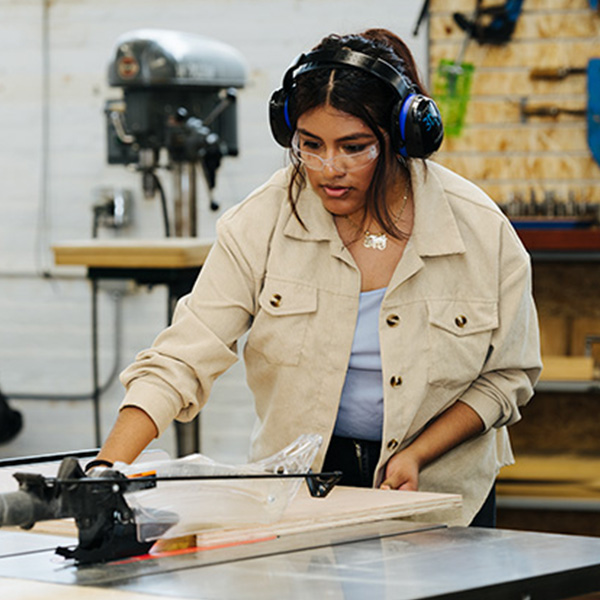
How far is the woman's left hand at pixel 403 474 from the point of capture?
170 centimetres

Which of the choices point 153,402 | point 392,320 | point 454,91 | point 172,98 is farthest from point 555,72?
point 153,402

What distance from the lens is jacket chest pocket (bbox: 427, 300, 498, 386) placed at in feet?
5.82

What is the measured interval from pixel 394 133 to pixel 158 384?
0.51m

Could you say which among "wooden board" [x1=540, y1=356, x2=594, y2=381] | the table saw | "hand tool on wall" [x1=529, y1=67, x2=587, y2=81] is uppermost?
"hand tool on wall" [x1=529, y1=67, x2=587, y2=81]

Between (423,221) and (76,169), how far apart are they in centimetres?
323

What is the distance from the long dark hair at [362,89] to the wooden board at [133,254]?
154 centimetres

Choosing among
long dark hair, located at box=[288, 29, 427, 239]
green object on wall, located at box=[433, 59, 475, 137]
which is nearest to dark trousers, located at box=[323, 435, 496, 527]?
long dark hair, located at box=[288, 29, 427, 239]

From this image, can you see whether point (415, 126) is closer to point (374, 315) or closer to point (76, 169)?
point (374, 315)

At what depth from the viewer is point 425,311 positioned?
1783mm

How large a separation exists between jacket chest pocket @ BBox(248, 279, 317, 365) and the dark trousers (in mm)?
152

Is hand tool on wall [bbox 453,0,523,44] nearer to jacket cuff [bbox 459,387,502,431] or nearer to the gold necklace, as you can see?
the gold necklace

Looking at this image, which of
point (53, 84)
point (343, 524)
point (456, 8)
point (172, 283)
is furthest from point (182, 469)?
point (53, 84)

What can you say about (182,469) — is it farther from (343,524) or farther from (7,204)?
(7,204)

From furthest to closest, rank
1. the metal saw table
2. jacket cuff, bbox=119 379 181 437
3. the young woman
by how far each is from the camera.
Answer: the young woman, jacket cuff, bbox=119 379 181 437, the metal saw table
